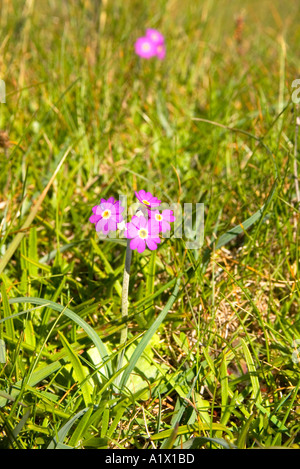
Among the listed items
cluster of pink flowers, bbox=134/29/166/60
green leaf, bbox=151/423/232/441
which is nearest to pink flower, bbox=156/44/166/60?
cluster of pink flowers, bbox=134/29/166/60

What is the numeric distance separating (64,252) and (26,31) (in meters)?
1.80

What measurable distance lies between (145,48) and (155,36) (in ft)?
0.48

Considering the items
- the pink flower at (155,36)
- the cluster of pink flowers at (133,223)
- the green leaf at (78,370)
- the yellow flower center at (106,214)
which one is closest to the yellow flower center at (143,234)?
the cluster of pink flowers at (133,223)

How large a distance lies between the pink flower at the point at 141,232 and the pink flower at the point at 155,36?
6.71 feet

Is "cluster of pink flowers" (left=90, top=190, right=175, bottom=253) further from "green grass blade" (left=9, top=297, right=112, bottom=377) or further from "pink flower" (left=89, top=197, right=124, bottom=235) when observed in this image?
"green grass blade" (left=9, top=297, right=112, bottom=377)

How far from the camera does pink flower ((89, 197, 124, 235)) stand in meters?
1.23

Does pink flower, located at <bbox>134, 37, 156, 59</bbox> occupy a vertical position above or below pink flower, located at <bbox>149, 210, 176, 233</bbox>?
above

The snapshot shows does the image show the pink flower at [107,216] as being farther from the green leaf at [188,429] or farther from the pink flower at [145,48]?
the pink flower at [145,48]

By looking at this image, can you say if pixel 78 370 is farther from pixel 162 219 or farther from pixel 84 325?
pixel 162 219

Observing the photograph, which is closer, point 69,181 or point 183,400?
point 183,400

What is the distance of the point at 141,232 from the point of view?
1.25 metres

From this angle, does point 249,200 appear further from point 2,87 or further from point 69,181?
point 2,87

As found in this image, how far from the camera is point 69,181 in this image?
2.07 m

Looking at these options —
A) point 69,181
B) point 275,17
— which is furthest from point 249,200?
point 275,17
